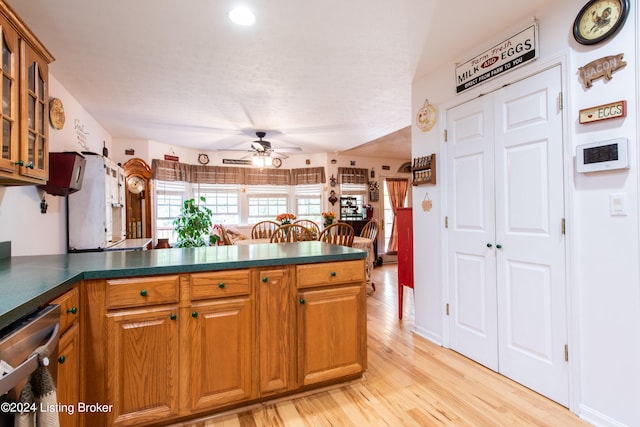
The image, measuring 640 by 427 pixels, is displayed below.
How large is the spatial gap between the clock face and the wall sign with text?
537 centimetres

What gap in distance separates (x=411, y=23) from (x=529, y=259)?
179cm

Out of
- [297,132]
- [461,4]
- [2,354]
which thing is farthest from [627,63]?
[297,132]

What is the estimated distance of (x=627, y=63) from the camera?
155 cm

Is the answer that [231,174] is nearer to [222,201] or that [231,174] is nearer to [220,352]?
[222,201]

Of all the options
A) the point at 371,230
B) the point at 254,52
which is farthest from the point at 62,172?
the point at 371,230

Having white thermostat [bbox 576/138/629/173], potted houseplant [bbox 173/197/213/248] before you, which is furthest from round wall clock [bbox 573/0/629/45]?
potted houseplant [bbox 173/197/213/248]

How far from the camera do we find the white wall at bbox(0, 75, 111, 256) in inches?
83.4

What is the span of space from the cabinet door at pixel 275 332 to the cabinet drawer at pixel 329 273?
103 millimetres

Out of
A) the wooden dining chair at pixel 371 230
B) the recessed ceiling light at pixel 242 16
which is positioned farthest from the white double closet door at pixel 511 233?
the wooden dining chair at pixel 371 230

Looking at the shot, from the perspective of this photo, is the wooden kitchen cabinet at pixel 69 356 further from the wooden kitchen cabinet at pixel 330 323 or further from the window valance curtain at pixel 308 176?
the window valance curtain at pixel 308 176

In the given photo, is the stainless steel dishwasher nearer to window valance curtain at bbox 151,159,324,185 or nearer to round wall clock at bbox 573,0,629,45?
round wall clock at bbox 573,0,629,45

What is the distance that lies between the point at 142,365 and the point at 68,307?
47cm

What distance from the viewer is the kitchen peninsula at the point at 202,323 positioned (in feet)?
4.85

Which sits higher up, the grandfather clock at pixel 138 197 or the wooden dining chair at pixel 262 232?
the grandfather clock at pixel 138 197
